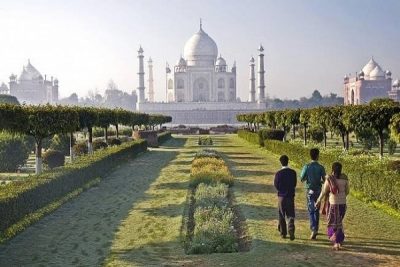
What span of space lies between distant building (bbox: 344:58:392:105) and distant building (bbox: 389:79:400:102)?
3.36 ft

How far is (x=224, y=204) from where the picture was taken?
13.6 m

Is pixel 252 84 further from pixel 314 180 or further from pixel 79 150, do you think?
pixel 314 180

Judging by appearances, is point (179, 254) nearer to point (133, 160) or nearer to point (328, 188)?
point (328, 188)

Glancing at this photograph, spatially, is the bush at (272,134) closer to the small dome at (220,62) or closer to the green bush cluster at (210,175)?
the green bush cluster at (210,175)

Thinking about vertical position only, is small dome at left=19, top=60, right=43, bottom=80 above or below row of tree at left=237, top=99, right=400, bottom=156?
above

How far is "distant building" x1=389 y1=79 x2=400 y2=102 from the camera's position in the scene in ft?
423

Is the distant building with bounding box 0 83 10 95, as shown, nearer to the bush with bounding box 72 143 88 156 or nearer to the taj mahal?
the taj mahal

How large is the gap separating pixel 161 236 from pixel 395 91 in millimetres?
129045

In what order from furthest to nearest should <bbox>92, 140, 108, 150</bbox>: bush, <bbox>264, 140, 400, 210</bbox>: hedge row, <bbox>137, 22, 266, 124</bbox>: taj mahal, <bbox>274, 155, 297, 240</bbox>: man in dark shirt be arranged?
1. <bbox>137, 22, 266, 124</bbox>: taj mahal
2. <bbox>92, 140, 108, 150</bbox>: bush
3. <bbox>264, 140, 400, 210</bbox>: hedge row
4. <bbox>274, 155, 297, 240</bbox>: man in dark shirt

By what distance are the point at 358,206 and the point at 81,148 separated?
826 inches

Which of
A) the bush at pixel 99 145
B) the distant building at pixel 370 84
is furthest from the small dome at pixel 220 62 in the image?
the bush at pixel 99 145

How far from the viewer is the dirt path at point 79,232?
959 cm

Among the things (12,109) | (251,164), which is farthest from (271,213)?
(251,164)

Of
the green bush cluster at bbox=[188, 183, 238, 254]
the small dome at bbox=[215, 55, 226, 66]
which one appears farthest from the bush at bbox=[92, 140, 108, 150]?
the small dome at bbox=[215, 55, 226, 66]
